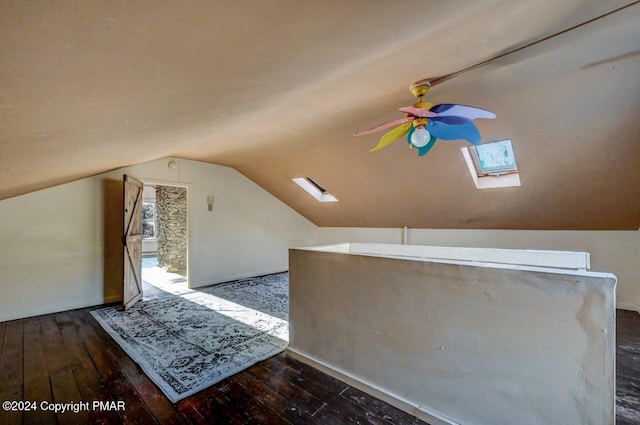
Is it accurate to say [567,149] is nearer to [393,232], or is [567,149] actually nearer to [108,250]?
[393,232]

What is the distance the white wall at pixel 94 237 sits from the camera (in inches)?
142

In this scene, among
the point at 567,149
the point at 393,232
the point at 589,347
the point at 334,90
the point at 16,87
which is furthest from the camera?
the point at 393,232

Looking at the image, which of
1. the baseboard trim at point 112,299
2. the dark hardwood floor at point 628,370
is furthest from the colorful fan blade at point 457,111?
the baseboard trim at point 112,299

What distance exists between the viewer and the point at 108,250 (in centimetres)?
427

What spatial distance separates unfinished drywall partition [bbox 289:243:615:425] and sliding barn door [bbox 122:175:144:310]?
3.18 m

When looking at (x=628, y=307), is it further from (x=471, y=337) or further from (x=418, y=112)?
(x=418, y=112)

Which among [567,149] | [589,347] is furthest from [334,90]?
[567,149]

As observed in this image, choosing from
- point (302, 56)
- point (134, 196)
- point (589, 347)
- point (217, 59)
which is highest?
point (302, 56)

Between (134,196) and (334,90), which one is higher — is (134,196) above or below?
below

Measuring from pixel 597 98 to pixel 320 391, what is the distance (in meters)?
3.41

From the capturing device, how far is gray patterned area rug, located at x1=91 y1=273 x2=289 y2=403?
2367 mm

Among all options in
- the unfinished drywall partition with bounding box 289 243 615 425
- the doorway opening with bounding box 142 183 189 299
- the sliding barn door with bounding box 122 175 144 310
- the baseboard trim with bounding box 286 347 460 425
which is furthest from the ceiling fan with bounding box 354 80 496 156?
the doorway opening with bounding box 142 183 189 299

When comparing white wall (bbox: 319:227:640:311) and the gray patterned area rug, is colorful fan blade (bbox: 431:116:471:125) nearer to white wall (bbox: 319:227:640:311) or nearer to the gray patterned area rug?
the gray patterned area rug

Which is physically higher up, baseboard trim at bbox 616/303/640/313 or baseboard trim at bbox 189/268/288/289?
baseboard trim at bbox 189/268/288/289
